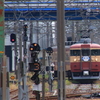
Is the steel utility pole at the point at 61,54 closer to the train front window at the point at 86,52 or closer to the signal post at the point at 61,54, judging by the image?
the signal post at the point at 61,54

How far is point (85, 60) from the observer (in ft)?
74.3

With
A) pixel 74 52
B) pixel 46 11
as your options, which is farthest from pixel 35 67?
pixel 46 11

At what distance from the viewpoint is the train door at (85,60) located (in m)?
22.5

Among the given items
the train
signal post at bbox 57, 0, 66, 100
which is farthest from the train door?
signal post at bbox 57, 0, 66, 100

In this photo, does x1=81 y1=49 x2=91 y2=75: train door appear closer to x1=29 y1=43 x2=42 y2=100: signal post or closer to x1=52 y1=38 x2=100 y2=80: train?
x1=52 y1=38 x2=100 y2=80: train

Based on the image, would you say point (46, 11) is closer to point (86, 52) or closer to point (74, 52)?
point (74, 52)

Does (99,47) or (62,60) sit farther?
(99,47)

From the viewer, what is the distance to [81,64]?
22578 millimetres

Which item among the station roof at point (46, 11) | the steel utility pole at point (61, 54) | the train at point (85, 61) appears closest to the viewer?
the steel utility pole at point (61, 54)

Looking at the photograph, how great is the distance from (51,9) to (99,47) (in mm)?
5232

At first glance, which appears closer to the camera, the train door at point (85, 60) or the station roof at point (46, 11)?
the train door at point (85, 60)

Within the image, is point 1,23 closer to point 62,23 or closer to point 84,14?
point 62,23

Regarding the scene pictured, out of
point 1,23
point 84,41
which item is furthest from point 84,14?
point 1,23

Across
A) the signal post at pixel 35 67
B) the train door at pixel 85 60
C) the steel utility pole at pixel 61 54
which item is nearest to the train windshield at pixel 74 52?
the train door at pixel 85 60
